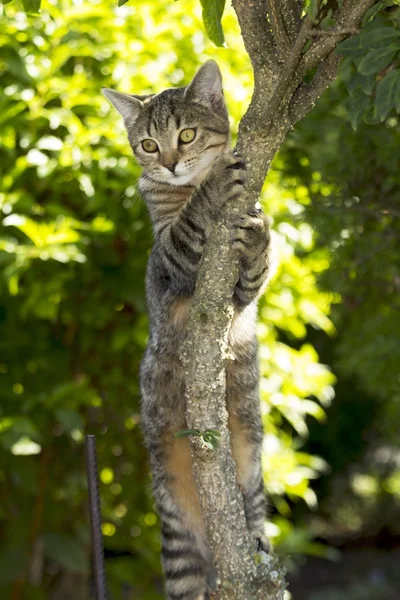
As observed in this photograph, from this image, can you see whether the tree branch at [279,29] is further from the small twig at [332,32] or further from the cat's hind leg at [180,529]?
the cat's hind leg at [180,529]

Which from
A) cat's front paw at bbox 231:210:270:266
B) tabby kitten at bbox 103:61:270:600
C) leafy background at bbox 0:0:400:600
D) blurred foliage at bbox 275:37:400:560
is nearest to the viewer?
cat's front paw at bbox 231:210:270:266

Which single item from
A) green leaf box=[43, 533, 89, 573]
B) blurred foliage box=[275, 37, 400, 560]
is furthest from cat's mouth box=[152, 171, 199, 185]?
green leaf box=[43, 533, 89, 573]

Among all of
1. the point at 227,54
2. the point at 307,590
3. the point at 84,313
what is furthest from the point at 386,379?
the point at 307,590

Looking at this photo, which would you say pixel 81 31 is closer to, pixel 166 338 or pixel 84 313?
pixel 84 313

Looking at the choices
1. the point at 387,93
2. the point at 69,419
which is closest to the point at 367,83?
the point at 387,93

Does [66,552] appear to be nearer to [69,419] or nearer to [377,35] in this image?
[69,419]

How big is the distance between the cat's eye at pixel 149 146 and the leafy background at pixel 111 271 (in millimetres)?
451

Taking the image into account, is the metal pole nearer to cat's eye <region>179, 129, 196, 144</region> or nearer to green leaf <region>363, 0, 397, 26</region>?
cat's eye <region>179, 129, 196, 144</region>

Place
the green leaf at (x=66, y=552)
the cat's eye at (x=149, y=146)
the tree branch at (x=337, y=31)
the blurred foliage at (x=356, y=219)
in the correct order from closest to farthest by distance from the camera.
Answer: the tree branch at (x=337, y=31), the cat's eye at (x=149, y=146), the blurred foliage at (x=356, y=219), the green leaf at (x=66, y=552)

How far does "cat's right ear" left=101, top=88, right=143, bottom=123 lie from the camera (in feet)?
8.83

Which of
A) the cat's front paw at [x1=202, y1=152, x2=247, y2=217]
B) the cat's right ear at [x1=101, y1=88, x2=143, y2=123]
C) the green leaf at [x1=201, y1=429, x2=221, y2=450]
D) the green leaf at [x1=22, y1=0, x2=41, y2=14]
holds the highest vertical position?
the cat's right ear at [x1=101, y1=88, x2=143, y2=123]

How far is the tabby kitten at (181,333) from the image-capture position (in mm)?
2260

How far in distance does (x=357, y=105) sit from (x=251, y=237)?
388 mm

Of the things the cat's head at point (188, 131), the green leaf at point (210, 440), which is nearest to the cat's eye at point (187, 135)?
the cat's head at point (188, 131)
